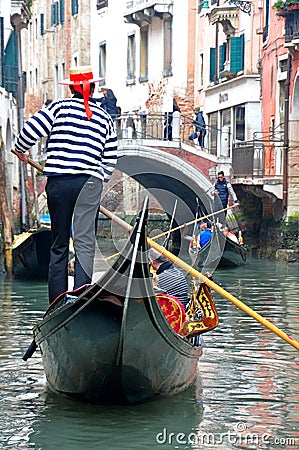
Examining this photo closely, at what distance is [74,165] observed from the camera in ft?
11.9

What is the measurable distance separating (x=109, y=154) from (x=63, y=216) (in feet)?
0.82

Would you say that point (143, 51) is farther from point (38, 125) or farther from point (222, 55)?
point (38, 125)

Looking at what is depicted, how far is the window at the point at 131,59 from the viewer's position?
17.9m

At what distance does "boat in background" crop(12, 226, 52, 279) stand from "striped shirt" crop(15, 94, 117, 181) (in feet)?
16.8

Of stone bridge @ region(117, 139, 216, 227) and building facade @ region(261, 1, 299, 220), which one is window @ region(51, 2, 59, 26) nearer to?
stone bridge @ region(117, 139, 216, 227)

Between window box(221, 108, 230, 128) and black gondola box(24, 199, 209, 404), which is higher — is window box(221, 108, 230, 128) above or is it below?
above

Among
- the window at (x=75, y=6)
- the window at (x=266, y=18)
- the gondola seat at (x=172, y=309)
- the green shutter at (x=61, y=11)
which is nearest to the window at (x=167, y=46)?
the window at (x=75, y=6)

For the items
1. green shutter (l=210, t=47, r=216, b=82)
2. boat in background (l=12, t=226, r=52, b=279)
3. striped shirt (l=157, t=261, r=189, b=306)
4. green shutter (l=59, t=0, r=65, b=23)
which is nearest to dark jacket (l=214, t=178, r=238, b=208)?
boat in background (l=12, t=226, r=52, b=279)

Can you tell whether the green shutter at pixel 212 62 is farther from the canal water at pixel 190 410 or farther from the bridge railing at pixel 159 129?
the canal water at pixel 190 410

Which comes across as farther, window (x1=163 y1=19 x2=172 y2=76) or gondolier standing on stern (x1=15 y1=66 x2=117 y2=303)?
window (x1=163 y1=19 x2=172 y2=76)

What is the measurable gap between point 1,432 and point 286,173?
8.12m

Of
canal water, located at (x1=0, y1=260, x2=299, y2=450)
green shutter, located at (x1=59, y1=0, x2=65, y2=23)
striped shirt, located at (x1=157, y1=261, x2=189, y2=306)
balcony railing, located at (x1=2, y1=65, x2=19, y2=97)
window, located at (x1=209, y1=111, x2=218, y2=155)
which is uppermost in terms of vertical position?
green shutter, located at (x1=59, y1=0, x2=65, y2=23)

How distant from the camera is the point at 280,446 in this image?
3.23 meters

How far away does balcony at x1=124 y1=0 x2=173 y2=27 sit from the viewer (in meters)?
16.5
